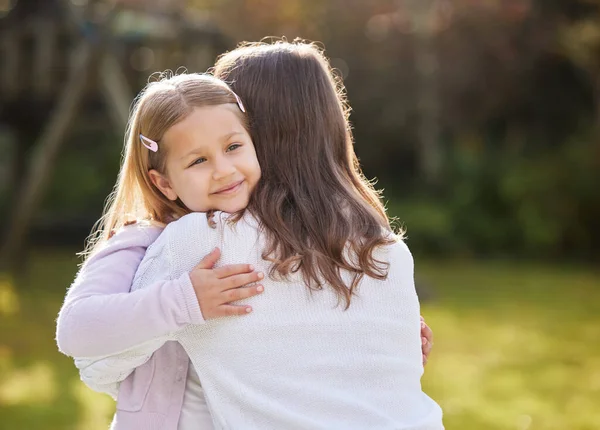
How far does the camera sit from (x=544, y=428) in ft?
17.2

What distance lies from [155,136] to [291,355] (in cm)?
62

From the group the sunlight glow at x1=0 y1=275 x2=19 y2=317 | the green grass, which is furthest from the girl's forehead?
the sunlight glow at x1=0 y1=275 x2=19 y2=317

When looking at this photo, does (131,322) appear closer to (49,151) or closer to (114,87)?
(114,87)

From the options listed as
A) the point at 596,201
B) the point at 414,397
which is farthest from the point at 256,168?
the point at 596,201

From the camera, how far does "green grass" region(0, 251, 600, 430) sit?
214 inches

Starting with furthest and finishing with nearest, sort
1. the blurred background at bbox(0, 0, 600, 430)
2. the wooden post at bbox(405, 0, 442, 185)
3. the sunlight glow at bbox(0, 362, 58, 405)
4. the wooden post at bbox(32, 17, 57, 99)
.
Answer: the wooden post at bbox(405, 0, 442, 185) → the wooden post at bbox(32, 17, 57, 99) → the blurred background at bbox(0, 0, 600, 430) → the sunlight glow at bbox(0, 362, 58, 405)

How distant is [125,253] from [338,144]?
1.89 feet

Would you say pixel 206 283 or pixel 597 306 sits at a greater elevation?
pixel 206 283

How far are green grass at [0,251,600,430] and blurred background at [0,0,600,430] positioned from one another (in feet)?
0.08

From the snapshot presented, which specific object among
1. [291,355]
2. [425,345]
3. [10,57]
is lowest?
[425,345]

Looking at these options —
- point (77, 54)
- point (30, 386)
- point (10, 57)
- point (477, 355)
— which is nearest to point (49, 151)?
point (77, 54)

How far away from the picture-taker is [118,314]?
1.81m

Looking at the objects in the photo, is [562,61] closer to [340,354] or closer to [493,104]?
[493,104]

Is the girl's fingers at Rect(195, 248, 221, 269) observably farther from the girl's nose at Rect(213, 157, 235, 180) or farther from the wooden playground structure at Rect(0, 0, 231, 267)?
the wooden playground structure at Rect(0, 0, 231, 267)
